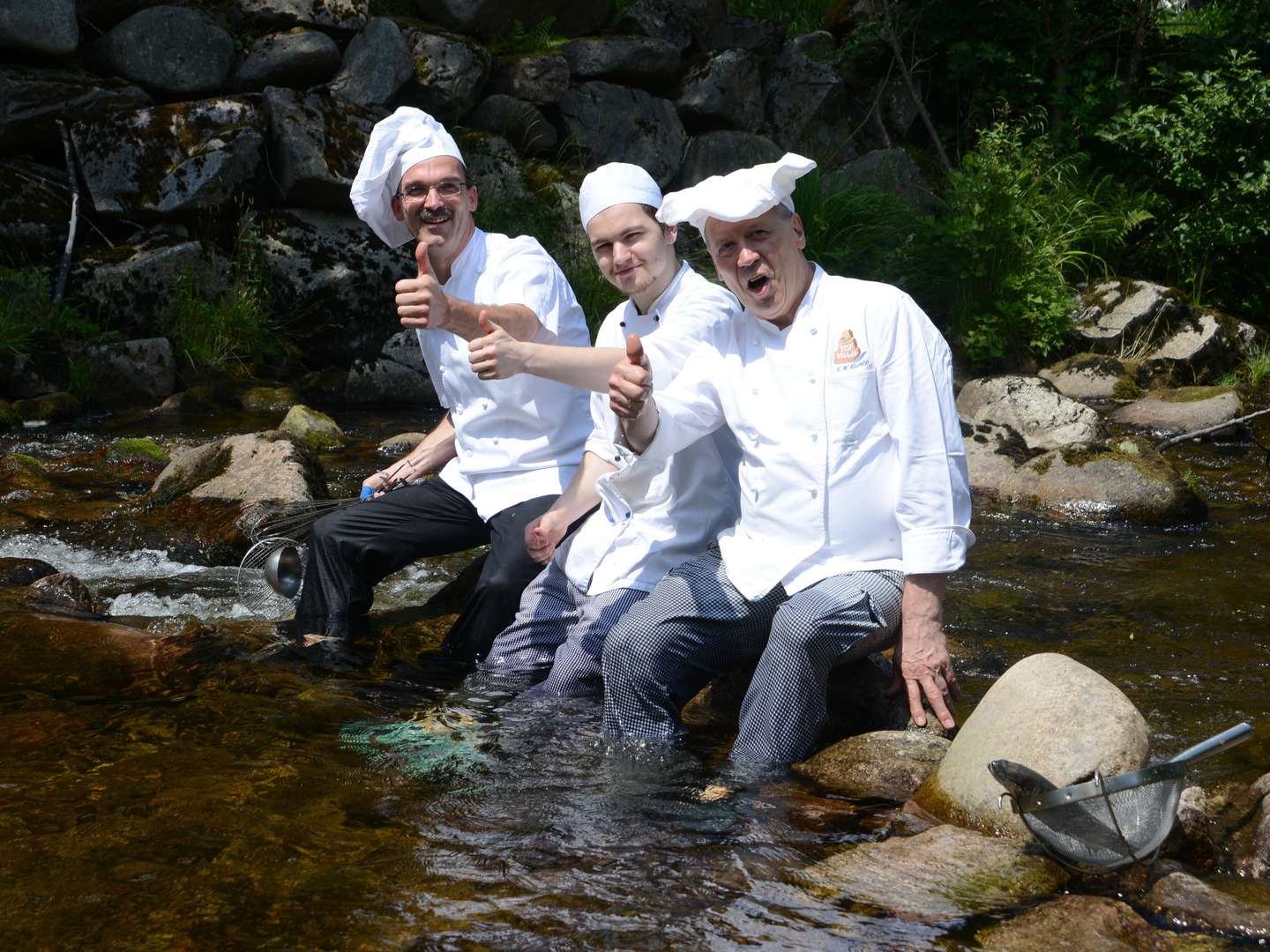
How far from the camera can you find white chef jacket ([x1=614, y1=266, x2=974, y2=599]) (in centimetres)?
352

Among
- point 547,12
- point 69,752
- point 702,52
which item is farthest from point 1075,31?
point 69,752

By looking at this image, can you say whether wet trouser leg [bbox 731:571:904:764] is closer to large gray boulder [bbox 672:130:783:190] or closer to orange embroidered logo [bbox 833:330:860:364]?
orange embroidered logo [bbox 833:330:860:364]

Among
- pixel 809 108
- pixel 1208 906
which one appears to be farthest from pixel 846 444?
pixel 809 108

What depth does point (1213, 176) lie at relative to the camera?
13258 millimetres

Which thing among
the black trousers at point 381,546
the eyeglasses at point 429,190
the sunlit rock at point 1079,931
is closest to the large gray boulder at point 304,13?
the eyeglasses at point 429,190

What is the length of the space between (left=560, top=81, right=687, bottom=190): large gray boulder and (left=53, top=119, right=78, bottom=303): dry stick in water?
5.05 m

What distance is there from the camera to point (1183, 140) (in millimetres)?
13141

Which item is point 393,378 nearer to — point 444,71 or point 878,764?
point 444,71

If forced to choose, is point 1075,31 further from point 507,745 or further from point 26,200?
point 507,745

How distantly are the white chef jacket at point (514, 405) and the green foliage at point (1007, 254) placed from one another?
758cm

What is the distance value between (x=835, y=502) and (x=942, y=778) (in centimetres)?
79

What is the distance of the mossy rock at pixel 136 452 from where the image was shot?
8797 millimetres

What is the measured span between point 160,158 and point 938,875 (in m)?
10.7

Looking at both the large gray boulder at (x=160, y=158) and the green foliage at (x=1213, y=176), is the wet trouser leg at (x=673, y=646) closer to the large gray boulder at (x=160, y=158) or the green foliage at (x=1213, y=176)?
the large gray boulder at (x=160, y=158)
